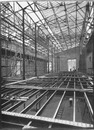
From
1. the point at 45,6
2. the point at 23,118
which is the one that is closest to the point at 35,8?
the point at 45,6

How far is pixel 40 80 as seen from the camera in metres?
8.73

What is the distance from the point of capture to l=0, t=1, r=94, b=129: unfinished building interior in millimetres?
2846

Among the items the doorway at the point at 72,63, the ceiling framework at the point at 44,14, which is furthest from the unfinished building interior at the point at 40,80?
the doorway at the point at 72,63

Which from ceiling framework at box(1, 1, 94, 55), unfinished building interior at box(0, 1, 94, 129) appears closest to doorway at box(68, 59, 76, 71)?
unfinished building interior at box(0, 1, 94, 129)

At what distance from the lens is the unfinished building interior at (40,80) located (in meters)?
2.85

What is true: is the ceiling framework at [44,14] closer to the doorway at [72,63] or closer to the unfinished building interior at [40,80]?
the unfinished building interior at [40,80]

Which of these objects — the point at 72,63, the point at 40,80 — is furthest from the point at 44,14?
the point at 72,63

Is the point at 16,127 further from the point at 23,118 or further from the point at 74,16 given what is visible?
the point at 74,16

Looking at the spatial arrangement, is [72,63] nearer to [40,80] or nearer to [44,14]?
[44,14]

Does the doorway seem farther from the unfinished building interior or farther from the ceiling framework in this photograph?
the ceiling framework

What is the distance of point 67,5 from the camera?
12570 millimetres

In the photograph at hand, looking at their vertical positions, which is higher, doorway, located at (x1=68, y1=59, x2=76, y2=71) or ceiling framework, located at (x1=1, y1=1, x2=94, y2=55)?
ceiling framework, located at (x1=1, y1=1, x2=94, y2=55)

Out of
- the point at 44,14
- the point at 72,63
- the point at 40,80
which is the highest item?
the point at 44,14

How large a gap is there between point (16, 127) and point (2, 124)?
34 cm
